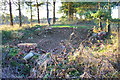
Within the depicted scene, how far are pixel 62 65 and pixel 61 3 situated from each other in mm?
12252

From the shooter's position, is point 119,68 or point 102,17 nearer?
point 119,68

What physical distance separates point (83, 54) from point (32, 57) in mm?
1461

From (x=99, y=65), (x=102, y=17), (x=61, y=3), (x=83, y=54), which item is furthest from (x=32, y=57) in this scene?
(x=61, y=3)

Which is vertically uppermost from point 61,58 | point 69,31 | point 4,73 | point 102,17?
point 102,17

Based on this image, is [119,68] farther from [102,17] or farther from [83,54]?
[102,17]

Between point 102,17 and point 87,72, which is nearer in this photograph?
point 87,72

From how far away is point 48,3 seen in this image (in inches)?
573

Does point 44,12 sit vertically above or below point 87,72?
above

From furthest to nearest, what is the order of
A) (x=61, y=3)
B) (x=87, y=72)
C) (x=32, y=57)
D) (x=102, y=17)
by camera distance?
(x=61, y=3)
(x=102, y=17)
(x=32, y=57)
(x=87, y=72)

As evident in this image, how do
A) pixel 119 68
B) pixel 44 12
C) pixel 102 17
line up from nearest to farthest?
pixel 119 68, pixel 102 17, pixel 44 12

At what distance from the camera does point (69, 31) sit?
7809 mm

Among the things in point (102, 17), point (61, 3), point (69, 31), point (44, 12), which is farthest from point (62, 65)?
point (44, 12)

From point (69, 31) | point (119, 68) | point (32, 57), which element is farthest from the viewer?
point (69, 31)

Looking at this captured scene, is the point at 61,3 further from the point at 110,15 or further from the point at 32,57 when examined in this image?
the point at 32,57
